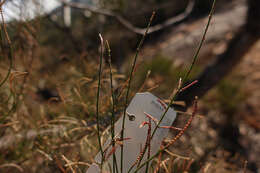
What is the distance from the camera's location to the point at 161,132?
0.42 meters

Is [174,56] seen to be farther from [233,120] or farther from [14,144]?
[14,144]

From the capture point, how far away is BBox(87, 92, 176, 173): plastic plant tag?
418 millimetres

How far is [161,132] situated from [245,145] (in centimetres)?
104

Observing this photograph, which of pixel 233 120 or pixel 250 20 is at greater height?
pixel 250 20

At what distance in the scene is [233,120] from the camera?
144cm

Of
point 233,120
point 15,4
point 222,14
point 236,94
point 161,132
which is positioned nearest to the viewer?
point 161,132

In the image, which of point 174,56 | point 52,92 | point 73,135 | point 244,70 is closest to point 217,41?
point 174,56

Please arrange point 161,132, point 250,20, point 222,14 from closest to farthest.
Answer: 1. point 161,132
2. point 250,20
3. point 222,14

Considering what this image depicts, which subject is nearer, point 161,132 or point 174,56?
point 161,132

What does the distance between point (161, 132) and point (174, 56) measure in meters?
2.22

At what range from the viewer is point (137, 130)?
43 centimetres

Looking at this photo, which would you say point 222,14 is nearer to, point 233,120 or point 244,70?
point 244,70

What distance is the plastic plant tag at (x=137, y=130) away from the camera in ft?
1.37

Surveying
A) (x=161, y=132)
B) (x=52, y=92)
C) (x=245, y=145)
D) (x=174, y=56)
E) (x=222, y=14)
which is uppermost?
(x=222, y=14)
